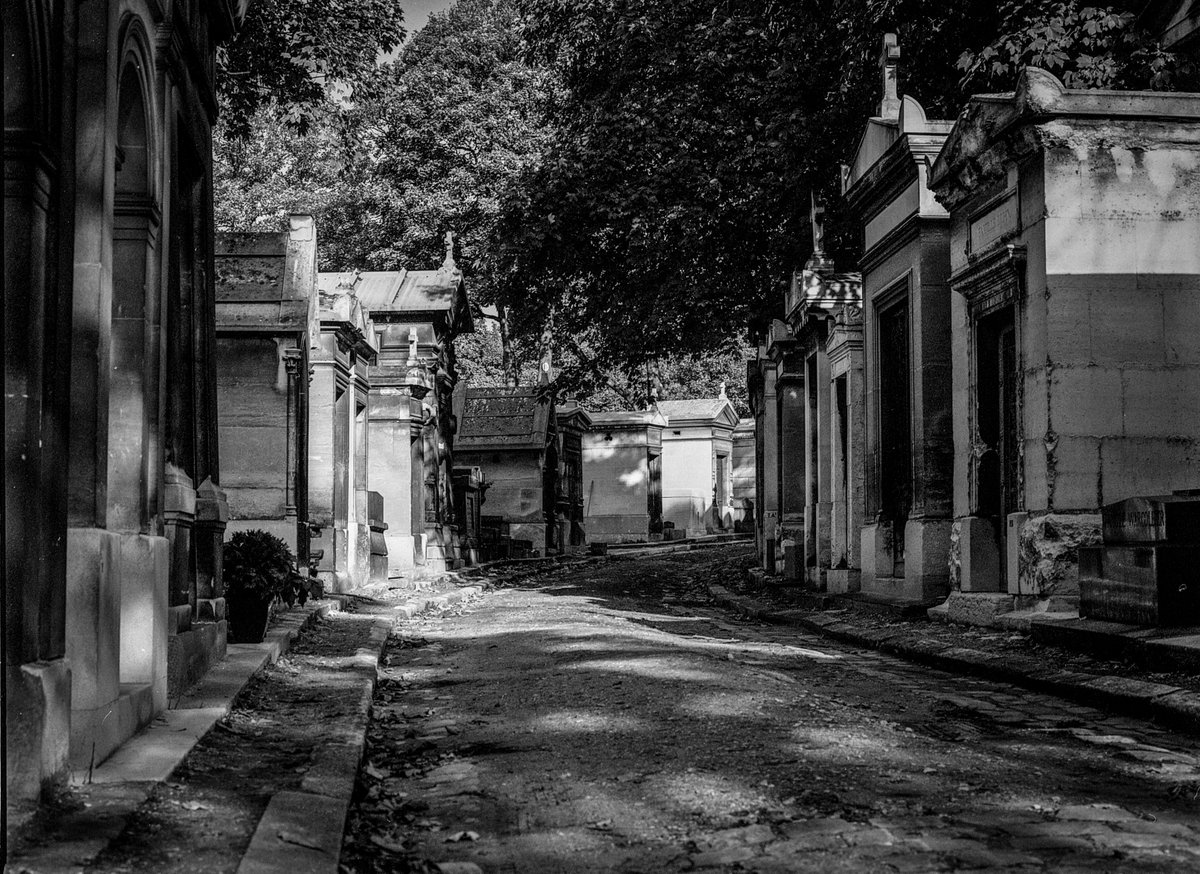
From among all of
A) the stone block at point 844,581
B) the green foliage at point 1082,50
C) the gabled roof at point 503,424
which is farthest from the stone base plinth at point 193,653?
the gabled roof at point 503,424

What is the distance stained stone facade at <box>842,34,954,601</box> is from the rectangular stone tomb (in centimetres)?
400

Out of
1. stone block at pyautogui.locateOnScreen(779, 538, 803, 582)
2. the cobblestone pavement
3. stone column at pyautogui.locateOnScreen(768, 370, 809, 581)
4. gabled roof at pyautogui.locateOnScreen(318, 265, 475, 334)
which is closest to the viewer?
the cobblestone pavement

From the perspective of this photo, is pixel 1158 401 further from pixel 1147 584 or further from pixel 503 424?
pixel 503 424

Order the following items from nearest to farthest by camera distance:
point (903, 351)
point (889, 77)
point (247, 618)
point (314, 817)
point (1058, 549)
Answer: point (314, 817), point (247, 618), point (1058, 549), point (903, 351), point (889, 77)

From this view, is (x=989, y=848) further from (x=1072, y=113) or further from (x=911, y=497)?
(x=911, y=497)

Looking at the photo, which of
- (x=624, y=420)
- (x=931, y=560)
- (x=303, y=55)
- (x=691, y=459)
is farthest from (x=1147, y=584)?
(x=691, y=459)

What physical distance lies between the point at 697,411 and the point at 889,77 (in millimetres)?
37800

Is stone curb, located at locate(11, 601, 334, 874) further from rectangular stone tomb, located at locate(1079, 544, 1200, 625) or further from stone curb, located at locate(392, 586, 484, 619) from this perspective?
stone curb, located at locate(392, 586, 484, 619)

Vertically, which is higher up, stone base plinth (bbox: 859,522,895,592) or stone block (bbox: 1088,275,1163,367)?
stone block (bbox: 1088,275,1163,367)

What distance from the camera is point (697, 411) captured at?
52.9 metres

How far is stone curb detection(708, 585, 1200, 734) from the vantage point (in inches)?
262

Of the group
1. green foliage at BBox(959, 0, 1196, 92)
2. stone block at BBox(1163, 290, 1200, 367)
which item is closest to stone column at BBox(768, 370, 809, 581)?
green foliage at BBox(959, 0, 1196, 92)

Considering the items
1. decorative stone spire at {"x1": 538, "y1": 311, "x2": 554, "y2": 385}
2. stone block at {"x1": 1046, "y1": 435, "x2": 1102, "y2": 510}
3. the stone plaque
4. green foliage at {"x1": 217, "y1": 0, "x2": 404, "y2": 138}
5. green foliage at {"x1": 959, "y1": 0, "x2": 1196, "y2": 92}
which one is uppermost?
green foliage at {"x1": 217, "y1": 0, "x2": 404, "y2": 138}

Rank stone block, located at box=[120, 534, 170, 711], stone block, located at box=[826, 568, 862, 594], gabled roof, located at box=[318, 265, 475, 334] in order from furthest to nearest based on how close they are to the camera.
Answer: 1. gabled roof, located at box=[318, 265, 475, 334]
2. stone block, located at box=[826, 568, 862, 594]
3. stone block, located at box=[120, 534, 170, 711]
